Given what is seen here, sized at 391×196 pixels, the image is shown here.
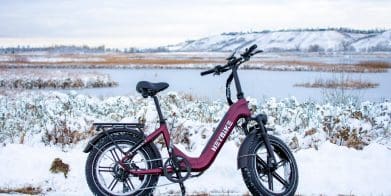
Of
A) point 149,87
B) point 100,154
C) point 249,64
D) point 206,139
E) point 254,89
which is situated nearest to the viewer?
point 149,87

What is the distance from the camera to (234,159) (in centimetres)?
696

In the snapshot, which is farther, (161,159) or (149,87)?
(161,159)

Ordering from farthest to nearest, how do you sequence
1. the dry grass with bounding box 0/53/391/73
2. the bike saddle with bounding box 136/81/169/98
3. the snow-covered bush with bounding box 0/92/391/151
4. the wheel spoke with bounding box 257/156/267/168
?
the dry grass with bounding box 0/53/391/73, the snow-covered bush with bounding box 0/92/391/151, the wheel spoke with bounding box 257/156/267/168, the bike saddle with bounding box 136/81/169/98

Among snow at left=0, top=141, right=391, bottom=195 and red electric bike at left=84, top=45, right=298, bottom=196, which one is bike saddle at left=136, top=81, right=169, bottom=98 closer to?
red electric bike at left=84, top=45, right=298, bottom=196

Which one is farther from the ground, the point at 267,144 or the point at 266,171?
the point at 267,144

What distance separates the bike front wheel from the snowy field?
803 millimetres

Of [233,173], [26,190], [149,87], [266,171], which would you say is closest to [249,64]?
[233,173]

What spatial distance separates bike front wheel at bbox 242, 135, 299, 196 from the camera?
507 centimetres

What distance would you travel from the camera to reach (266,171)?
5223 millimetres

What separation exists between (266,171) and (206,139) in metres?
3.12

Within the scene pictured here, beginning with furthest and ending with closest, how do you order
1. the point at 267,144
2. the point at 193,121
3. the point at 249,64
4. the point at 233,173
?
the point at 249,64, the point at 193,121, the point at 233,173, the point at 267,144

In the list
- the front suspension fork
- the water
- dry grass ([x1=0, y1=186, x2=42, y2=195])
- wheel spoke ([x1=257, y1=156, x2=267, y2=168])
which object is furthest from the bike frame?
the water

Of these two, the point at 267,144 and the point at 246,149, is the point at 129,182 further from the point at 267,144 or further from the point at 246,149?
the point at 267,144

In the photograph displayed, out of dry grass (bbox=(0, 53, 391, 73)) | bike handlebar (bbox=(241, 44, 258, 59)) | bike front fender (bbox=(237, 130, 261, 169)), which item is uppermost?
bike handlebar (bbox=(241, 44, 258, 59))
